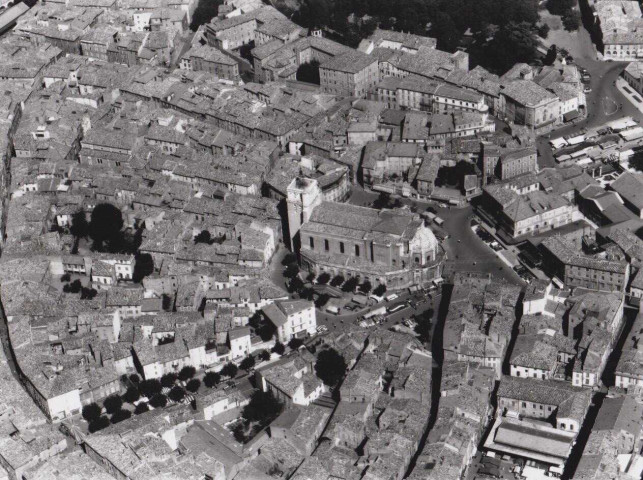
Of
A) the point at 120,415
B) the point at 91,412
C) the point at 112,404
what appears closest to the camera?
the point at 120,415

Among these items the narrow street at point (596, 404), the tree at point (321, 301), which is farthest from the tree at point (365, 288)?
the narrow street at point (596, 404)

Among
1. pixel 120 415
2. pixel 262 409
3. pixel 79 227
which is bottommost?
pixel 120 415

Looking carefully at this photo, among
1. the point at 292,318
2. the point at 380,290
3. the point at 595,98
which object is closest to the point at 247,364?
the point at 292,318

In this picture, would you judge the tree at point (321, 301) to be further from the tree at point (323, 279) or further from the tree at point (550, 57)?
the tree at point (550, 57)

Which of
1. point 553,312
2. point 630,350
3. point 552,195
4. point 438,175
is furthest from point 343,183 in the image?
point 630,350

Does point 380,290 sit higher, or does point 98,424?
point 380,290

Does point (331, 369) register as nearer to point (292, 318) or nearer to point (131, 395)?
point (292, 318)

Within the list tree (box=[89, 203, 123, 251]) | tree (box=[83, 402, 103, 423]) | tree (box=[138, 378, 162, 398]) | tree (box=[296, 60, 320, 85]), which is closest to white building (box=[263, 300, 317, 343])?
tree (box=[138, 378, 162, 398])

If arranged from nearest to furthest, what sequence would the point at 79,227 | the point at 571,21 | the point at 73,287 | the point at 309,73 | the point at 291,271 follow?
the point at 291,271
the point at 73,287
the point at 79,227
the point at 309,73
the point at 571,21
